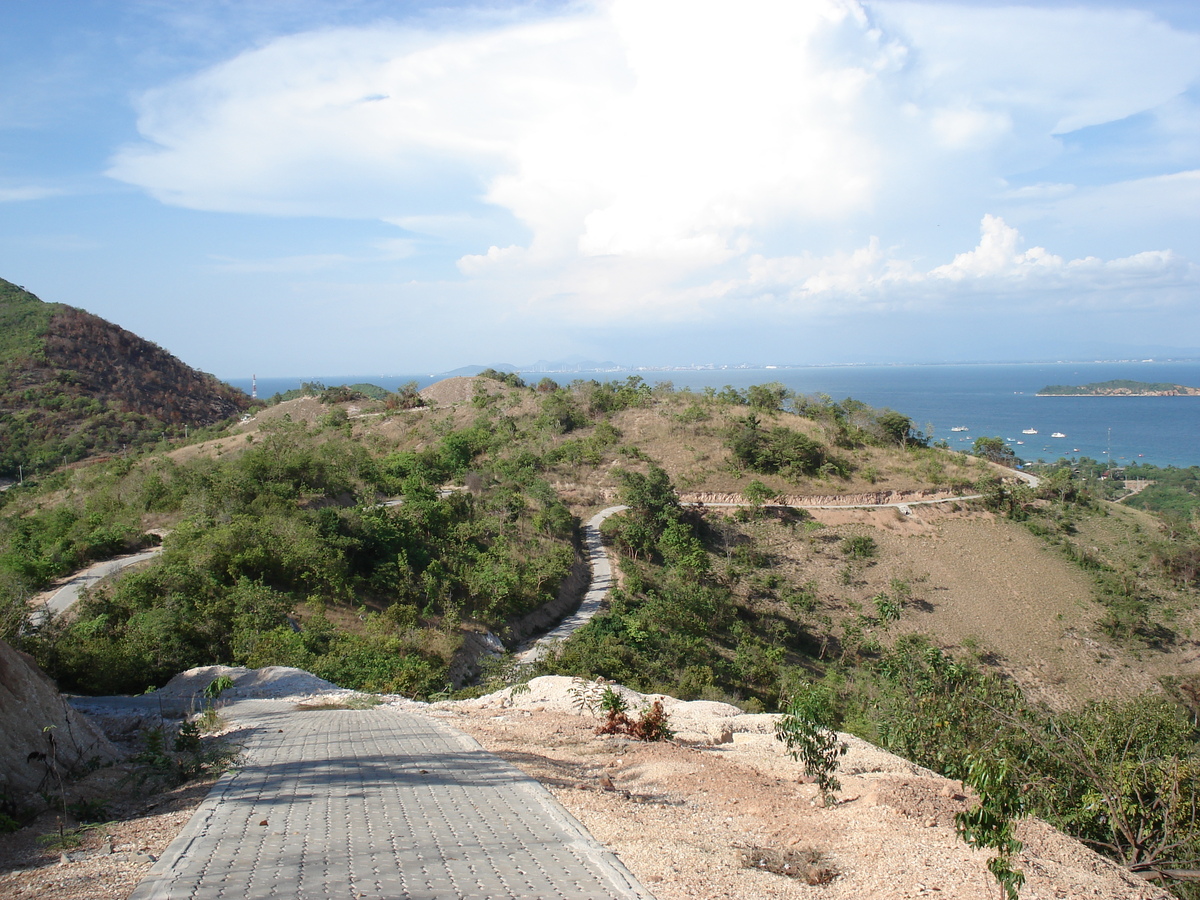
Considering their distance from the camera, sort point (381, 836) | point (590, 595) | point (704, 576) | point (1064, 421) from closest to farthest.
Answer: point (381, 836) → point (590, 595) → point (704, 576) → point (1064, 421)

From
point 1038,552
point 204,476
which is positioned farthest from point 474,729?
point 1038,552

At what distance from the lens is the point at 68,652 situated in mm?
10781

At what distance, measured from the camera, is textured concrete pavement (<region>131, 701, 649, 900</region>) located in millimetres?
4012

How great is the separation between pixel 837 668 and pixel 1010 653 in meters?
6.66

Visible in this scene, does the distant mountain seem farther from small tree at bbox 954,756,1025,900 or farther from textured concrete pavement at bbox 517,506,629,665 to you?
small tree at bbox 954,756,1025,900

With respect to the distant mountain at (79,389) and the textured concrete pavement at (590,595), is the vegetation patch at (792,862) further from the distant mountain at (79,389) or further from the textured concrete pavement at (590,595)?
the distant mountain at (79,389)

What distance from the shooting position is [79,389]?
159 ft

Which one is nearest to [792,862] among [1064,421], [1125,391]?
[1064,421]

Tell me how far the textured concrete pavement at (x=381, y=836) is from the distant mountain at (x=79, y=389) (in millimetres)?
44936

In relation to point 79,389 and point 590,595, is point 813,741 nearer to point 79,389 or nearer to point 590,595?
point 590,595

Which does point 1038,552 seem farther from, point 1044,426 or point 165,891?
point 1044,426

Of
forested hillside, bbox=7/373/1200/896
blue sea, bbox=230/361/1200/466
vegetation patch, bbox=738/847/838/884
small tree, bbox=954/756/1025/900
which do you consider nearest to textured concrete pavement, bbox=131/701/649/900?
vegetation patch, bbox=738/847/838/884

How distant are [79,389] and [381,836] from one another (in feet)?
189

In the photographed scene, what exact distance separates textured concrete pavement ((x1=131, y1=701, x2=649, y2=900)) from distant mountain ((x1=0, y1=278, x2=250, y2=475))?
147ft
